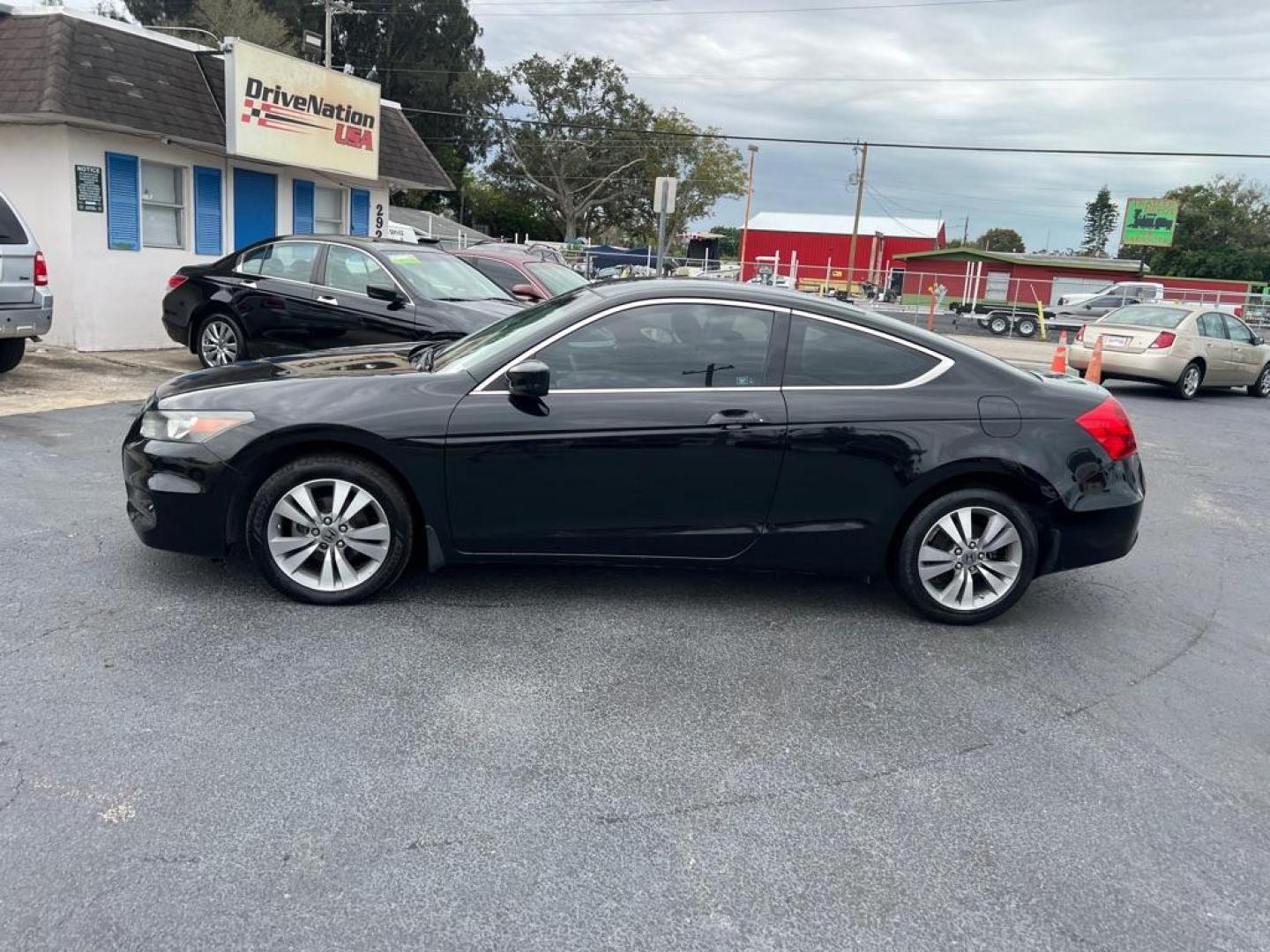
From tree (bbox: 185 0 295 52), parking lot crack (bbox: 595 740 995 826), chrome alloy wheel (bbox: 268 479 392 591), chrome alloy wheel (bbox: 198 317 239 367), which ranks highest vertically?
tree (bbox: 185 0 295 52)

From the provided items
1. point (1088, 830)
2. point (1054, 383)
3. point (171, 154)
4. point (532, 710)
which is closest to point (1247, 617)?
point (1054, 383)

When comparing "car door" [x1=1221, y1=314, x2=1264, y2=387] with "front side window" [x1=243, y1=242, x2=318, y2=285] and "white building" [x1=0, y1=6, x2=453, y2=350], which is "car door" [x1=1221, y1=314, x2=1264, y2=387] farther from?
"white building" [x1=0, y1=6, x2=453, y2=350]

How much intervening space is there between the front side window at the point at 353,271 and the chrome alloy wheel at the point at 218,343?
133 cm

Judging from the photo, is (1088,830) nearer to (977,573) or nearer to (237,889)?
(977,573)

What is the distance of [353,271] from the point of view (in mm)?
9602

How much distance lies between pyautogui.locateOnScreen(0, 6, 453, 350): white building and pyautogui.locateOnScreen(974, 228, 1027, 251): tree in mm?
110648

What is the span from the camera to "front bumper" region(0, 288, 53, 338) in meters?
9.18

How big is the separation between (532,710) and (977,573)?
2275 millimetres

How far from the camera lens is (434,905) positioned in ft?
8.72

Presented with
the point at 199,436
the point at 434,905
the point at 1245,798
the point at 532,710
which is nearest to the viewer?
the point at 434,905

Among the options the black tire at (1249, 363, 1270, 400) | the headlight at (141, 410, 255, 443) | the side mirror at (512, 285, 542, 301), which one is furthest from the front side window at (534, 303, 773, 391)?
the black tire at (1249, 363, 1270, 400)

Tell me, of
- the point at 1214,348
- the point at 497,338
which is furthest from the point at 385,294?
the point at 1214,348

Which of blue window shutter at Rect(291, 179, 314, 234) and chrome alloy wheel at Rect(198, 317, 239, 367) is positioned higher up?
blue window shutter at Rect(291, 179, 314, 234)

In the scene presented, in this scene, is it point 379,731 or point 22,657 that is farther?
point 22,657
